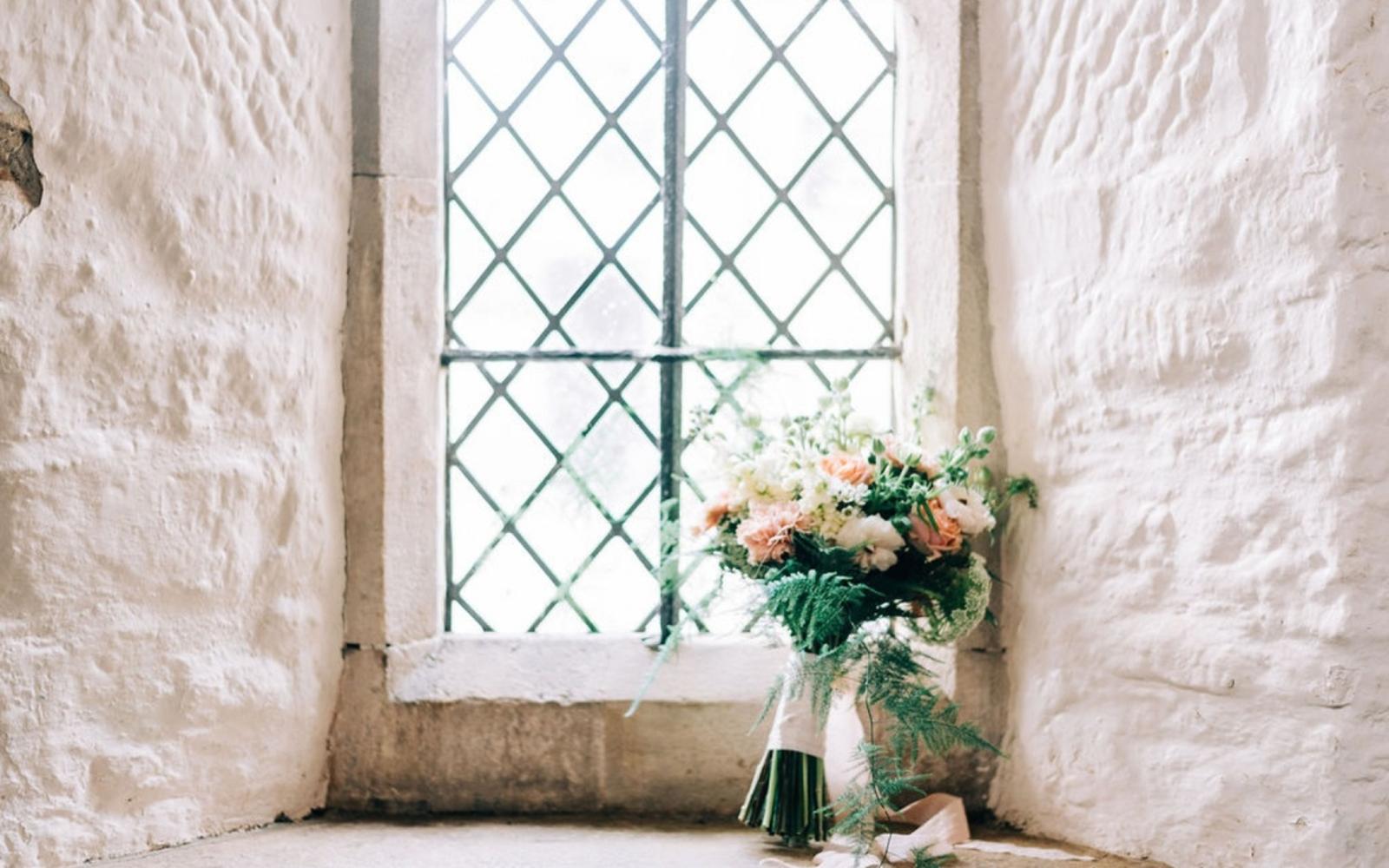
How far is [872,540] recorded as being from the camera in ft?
7.61

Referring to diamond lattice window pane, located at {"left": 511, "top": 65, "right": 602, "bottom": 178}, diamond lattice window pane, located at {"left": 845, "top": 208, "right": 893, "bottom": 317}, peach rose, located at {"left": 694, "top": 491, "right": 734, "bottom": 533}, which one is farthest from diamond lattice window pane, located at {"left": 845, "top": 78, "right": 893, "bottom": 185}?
peach rose, located at {"left": 694, "top": 491, "right": 734, "bottom": 533}

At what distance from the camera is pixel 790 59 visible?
2.92m

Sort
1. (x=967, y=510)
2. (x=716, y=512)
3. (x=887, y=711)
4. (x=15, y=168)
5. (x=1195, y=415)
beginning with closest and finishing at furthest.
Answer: (x=15, y=168) < (x=1195, y=415) < (x=887, y=711) < (x=967, y=510) < (x=716, y=512)

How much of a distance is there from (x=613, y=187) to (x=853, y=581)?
1.14 m

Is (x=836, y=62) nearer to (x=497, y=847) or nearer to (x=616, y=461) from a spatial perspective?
(x=616, y=461)

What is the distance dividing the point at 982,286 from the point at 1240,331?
73 cm

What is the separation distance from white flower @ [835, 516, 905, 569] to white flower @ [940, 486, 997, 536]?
127mm

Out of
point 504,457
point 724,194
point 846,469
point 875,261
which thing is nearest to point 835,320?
point 875,261

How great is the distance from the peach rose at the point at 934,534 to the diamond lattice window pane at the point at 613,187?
1.02m

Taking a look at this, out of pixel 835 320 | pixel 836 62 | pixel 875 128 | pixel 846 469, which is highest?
pixel 836 62

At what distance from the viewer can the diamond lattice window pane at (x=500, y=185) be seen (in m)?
2.90

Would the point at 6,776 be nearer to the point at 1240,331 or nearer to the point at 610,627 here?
the point at 610,627

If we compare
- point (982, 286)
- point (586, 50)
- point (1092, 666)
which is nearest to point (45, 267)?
point (586, 50)

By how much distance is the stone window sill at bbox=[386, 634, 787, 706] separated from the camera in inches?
106
